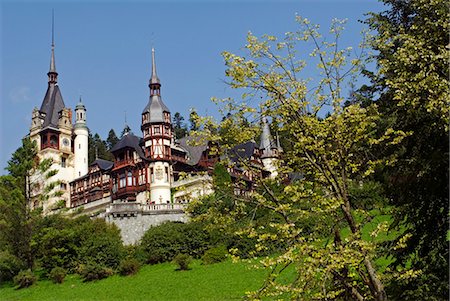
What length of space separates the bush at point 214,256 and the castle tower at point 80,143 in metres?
35.6

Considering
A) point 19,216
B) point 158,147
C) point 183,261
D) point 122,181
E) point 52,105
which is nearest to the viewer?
point 183,261

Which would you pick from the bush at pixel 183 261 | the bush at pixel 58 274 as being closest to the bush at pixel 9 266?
the bush at pixel 58 274

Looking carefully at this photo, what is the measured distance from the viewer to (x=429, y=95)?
408 inches

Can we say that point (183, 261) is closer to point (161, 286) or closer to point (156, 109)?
point (161, 286)

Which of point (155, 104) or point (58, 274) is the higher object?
point (155, 104)

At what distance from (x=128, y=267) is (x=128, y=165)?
815 inches

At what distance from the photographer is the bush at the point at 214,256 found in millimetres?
33906

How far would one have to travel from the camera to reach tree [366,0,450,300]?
10.7 metres

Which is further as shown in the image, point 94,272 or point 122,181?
point 122,181

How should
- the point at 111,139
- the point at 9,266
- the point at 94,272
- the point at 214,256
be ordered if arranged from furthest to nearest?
the point at 111,139 → the point at 9,266 → the point at 94,272 → the point at 214,256

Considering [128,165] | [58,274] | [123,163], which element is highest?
[123,163]

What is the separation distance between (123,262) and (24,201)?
8.72 m

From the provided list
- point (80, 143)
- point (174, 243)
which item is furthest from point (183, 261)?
point (80, 143)

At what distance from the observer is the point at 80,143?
2670 inches
